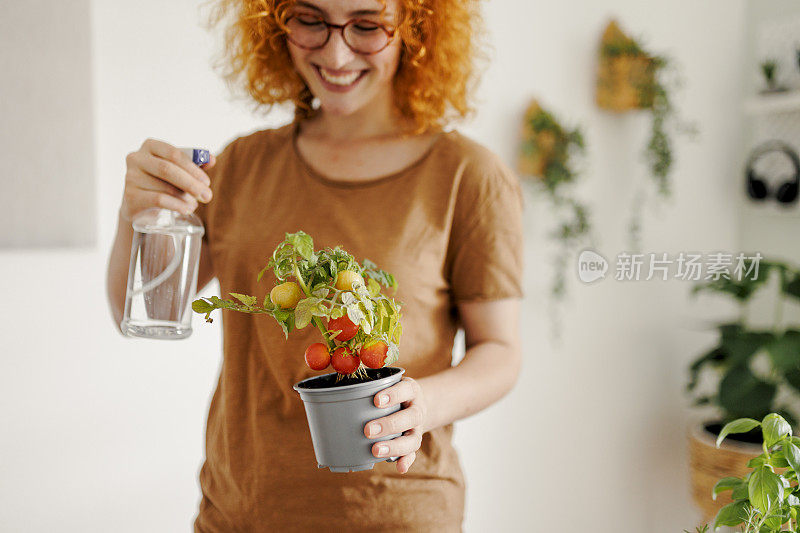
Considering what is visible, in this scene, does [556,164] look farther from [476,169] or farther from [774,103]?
[476,169]

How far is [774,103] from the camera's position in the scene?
2.38 metres

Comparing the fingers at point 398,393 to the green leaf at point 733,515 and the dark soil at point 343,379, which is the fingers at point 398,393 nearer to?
the dark soil at point 343,379

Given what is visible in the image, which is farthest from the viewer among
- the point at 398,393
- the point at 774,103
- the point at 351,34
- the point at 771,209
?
the point at 771,209

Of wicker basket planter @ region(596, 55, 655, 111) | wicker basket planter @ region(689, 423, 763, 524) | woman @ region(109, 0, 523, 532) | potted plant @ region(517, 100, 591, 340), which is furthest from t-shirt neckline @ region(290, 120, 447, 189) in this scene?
wicker basket planter @ region(689, 423, 763, 524)

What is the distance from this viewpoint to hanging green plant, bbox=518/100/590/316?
2.09 meters

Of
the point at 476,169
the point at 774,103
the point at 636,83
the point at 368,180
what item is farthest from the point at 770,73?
the point at 368,180

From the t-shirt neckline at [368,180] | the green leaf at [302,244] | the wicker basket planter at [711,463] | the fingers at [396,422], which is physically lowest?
the wicker basket planter at [711,463]

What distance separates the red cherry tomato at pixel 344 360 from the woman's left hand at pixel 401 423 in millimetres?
38

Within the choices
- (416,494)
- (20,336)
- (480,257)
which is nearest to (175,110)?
(20,336)

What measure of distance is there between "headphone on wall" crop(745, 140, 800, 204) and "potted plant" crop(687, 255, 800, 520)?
0.31 m

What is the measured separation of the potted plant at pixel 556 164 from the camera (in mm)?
2092

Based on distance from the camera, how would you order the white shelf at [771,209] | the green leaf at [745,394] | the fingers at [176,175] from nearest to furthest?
the fingers at [176,175] < the green leaf at [745,394] < the white shelf at [771,209]

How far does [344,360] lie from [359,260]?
0.31 meters

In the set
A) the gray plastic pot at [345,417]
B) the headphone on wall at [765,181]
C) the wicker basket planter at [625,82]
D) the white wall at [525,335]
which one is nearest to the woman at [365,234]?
the gray plastic pot at [345,417]
